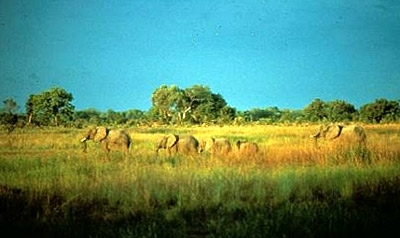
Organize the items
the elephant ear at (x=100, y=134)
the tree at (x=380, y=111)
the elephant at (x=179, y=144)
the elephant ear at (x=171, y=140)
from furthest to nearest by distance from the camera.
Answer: the tree at (x=380, y=111) < the elephant ear at (x=100, y=134) < the elephant ear at (x=171, y=140) < the elephant at (x=179, y=144)

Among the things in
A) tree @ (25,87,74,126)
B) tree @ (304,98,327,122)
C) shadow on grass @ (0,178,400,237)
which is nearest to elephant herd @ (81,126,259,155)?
shadow on grass @ (0,178,400,237)

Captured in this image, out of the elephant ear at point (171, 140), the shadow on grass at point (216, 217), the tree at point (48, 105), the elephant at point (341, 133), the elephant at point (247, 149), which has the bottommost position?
the shadow on grass at point (216, 217)

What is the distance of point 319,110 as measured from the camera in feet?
170

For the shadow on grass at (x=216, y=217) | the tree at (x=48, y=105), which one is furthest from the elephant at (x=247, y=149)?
the tree at (x=48, y=105)

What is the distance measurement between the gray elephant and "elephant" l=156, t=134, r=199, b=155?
132 cm

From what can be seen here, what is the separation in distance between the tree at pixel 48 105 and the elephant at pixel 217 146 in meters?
22.4

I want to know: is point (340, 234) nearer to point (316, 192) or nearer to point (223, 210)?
point (223, 210)

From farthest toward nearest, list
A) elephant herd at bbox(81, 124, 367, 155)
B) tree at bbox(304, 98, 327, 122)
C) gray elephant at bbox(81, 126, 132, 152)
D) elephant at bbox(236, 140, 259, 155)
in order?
tree at bbox(304, 98, 327, 122)
gray elephant at bbox(81, 126, 132, 152)
elephant herd at bbox(81, 124, 367, 155)
elephant at bbox(236, 140, 259, 155)

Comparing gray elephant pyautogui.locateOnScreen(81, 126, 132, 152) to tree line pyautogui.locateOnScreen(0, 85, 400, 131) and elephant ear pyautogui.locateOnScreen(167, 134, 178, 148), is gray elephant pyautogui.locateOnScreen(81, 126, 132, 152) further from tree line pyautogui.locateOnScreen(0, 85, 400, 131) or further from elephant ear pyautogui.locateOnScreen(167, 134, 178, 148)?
tree line pyautogui.locateOnScreen(0, 85, 400, 131)

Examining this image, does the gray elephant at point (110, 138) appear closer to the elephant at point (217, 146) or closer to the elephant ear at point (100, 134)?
the elephant ear at point (100, 134)

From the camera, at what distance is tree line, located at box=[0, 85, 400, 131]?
3568 cm

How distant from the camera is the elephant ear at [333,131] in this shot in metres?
16.8

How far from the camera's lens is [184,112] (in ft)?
179

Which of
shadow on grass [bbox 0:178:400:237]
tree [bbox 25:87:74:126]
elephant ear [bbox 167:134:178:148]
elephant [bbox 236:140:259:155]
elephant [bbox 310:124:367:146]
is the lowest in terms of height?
shadow on grass [bbox 0:178:400:237]
